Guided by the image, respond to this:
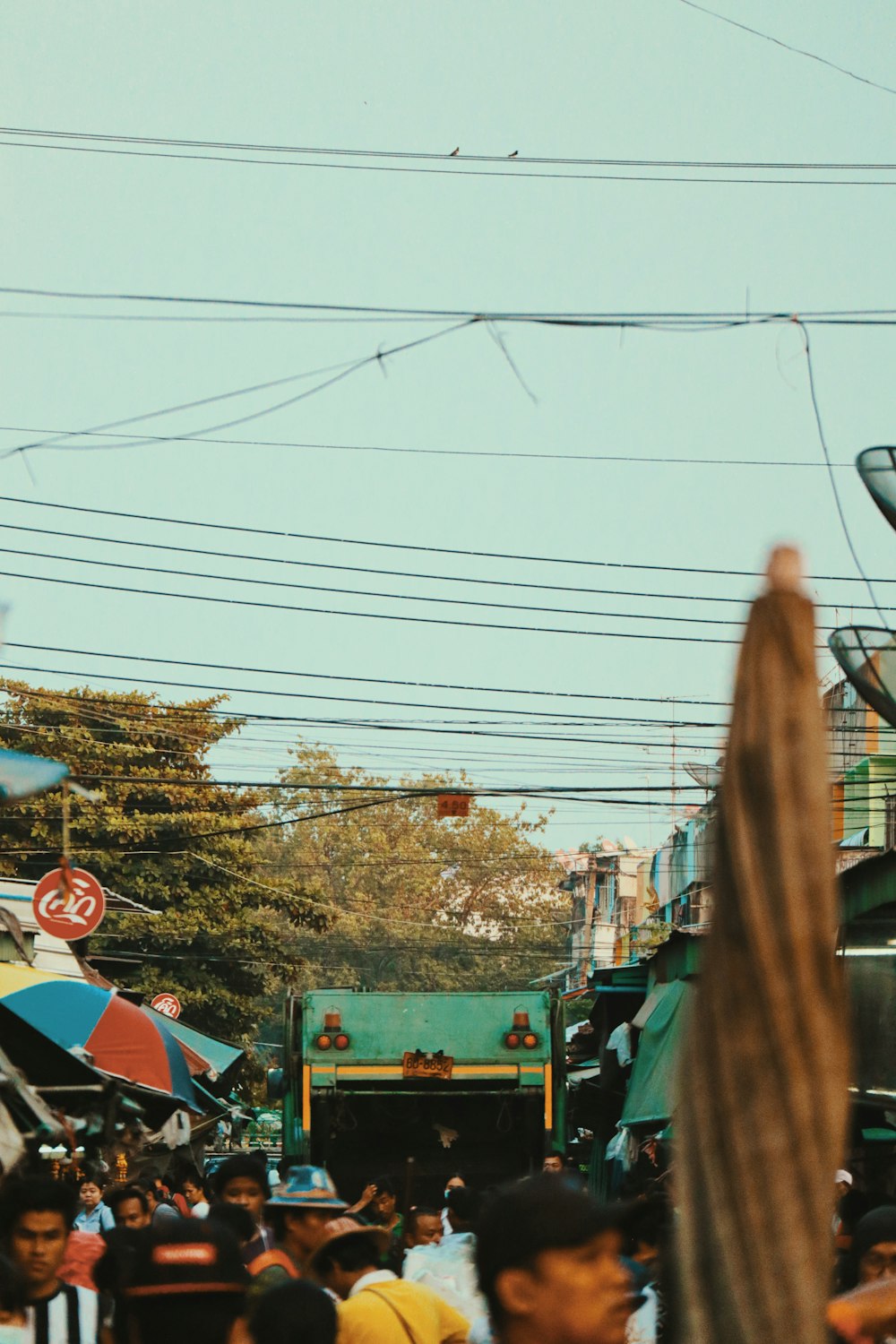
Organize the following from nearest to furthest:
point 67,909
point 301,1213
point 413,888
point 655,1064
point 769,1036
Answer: point 769,1036 → point 301,1213 → point 655,1064 → point 67,909 → point 413,888

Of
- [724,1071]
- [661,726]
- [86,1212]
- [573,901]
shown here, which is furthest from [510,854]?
[724,1071]

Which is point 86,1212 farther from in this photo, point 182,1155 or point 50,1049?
point 182,1155

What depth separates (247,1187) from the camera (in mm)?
6977

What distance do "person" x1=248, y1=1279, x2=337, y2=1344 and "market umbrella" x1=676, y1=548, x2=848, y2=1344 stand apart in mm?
2204

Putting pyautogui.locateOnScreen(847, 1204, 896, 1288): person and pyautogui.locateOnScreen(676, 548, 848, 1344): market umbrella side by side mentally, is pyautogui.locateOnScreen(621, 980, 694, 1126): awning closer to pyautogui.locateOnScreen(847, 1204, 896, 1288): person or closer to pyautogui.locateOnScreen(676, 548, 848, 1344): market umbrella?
pyautogui.locateOnScreen(847, 1204, 896, 1288): person

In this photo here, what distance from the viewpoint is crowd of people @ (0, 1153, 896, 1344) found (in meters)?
2.77

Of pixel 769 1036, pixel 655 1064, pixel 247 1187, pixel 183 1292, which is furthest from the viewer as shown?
pixel 655 1064

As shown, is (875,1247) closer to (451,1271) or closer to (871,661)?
(451,1271)

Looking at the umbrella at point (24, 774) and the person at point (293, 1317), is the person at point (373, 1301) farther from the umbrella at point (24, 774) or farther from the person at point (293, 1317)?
the umbrella at point (24, 774)

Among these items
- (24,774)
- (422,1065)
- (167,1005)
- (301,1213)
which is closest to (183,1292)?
(301,1213)

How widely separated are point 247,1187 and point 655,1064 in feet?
35.1

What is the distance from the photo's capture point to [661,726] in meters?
19.7

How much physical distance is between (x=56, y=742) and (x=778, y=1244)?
3494cm

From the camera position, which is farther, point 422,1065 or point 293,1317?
point 422,1065
